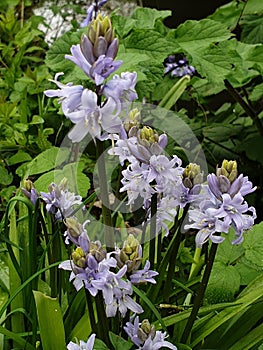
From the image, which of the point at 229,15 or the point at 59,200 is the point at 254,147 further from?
the point at 59,200

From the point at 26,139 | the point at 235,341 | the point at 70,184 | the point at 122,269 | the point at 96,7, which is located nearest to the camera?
the point at 122,269

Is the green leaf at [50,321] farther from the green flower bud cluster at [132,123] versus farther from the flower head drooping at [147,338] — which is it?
the green flower bud cluster at [132,123]

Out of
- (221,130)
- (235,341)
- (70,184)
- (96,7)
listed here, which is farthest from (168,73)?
(235,341)

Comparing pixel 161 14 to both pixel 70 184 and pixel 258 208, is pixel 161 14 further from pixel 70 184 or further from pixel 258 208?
pixel 258 208

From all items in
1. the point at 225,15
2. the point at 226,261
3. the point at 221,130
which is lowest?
the point at 221,130

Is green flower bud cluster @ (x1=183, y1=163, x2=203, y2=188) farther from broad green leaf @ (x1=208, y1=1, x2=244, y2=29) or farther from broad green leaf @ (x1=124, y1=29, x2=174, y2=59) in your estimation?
broad green leaf @ (x1=208, y1=1, x2=244, y2=29)
